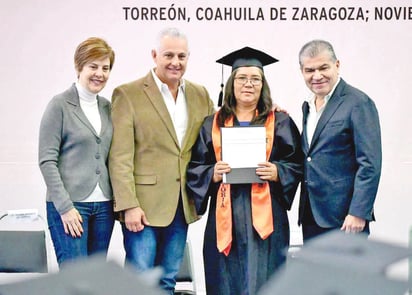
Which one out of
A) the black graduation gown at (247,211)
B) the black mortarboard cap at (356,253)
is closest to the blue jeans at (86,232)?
the black graduation gown at (247,211)

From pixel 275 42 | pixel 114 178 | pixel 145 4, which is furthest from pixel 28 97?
pixel 275 42

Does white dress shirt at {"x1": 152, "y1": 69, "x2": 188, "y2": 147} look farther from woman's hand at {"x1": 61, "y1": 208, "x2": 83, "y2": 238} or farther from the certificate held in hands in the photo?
woman's hand at {"x1": 61, "y1": 208, "x2": 83, "y2": 238}

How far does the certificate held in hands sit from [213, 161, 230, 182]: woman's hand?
29mm

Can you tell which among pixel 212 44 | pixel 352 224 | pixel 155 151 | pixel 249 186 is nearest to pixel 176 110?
pixel 155 151

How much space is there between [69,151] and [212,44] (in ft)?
4.84

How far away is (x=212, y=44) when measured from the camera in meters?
4.59

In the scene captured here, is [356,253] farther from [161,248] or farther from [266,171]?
[161,248]

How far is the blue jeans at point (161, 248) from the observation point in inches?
148

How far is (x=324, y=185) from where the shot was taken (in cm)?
353

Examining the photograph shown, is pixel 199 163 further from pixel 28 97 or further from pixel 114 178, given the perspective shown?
pixel 28 97

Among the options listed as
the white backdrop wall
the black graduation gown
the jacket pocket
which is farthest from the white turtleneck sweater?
the white backdrop wall

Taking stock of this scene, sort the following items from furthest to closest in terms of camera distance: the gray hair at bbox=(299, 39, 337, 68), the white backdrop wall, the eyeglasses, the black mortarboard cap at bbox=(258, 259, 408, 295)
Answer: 1. the white backdrop wall
2. the eyeglasses
3. the gray hair at bbox=(299, 39, 337, 68)
4. the black mortarboard cap at bbox=(258, 259, 408, 295)

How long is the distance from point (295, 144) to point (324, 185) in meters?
0.28

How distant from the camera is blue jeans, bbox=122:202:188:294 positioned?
3.75m
